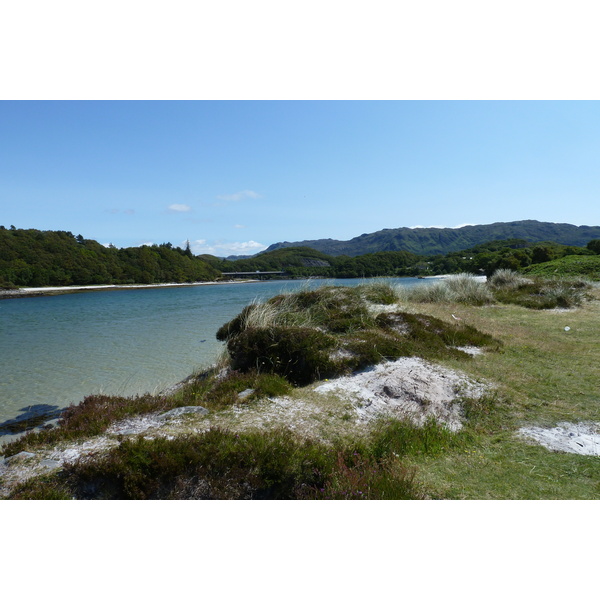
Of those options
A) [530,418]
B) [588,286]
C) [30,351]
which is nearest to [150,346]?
[30,351]

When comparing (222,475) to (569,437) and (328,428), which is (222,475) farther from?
(569,437)

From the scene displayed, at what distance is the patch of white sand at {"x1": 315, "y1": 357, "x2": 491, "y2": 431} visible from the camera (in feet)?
22.2

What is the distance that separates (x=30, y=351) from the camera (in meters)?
17.8

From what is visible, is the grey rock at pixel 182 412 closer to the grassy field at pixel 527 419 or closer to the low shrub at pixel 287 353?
Result: the low shrub at pixel 287 353

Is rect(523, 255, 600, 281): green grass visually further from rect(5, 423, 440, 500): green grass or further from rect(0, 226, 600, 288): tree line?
rect(5, 423, 440, 500): green grass

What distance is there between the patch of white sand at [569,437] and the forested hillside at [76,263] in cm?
9789

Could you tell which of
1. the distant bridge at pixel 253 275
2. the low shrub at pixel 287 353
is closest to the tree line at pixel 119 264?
the distant bridge at pixel 253 275

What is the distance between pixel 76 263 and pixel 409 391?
407 feet

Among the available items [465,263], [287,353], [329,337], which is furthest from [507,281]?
[465,263]

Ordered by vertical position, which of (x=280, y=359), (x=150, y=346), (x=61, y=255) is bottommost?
(x=150, y=346)

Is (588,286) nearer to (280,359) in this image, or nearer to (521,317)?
(521,317)

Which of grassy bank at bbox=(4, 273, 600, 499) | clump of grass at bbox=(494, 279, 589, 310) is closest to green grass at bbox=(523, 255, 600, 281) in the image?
clump of grass at bbox=(494, 279, 589, 310)

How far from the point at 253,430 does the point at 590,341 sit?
498 inches

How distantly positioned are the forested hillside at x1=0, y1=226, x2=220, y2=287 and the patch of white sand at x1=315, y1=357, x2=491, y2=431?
311 feet
